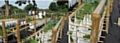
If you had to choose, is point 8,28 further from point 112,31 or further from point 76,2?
point 112,31

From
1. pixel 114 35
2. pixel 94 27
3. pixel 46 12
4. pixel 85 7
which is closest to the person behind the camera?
pixel 94 27

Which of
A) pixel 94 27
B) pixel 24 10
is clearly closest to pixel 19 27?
pixel 24 10

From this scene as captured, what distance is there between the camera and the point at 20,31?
1.38 meters

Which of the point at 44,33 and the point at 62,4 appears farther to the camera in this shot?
the point at 44,33

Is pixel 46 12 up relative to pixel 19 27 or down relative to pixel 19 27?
up

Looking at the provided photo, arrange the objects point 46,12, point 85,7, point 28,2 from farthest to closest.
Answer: point 28,2, point 46,12, point 85,7

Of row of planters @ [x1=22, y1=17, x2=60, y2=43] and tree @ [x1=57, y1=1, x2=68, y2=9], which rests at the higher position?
tree @ [x1=57, y1=1, x2=68, y2=9]

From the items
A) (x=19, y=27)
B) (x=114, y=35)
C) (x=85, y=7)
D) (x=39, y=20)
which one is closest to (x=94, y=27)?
(x=114, y=35)

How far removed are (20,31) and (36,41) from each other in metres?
0.26

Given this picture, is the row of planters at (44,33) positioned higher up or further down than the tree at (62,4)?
further down

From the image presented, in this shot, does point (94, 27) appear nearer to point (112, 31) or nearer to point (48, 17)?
point (112, 31)

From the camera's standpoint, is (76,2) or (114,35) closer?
(114,35)

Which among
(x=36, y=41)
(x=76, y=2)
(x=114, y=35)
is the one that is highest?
(x=76, y=2)

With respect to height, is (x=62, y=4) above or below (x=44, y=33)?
above
